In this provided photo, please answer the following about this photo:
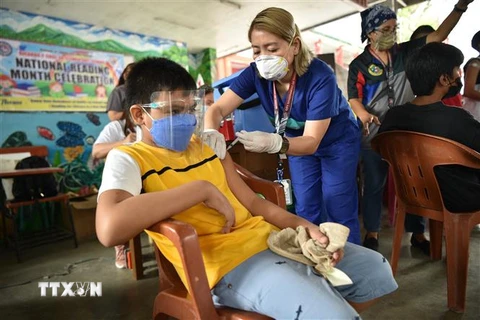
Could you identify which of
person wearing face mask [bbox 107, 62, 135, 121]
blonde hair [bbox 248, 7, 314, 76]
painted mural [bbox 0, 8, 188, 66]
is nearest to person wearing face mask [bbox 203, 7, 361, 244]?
blonde hair [bbox 248, 7, 314, 76]

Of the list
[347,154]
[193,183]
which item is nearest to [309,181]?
[347,154]

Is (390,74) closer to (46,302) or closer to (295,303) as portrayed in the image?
(295,303)

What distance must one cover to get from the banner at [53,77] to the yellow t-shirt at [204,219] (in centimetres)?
340

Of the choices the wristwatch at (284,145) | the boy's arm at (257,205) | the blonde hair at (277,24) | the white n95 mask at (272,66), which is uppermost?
the blonde hair at (277,24)

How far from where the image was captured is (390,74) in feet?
6.89

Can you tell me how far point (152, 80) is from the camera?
102cm

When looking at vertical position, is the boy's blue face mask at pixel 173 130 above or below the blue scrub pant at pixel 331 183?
above

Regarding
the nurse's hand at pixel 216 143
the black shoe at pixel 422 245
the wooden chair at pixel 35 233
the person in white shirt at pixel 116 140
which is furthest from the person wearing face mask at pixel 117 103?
the black shoe at pixel 422 245

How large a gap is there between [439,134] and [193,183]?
1203 mm

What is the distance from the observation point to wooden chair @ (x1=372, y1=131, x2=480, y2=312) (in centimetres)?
142

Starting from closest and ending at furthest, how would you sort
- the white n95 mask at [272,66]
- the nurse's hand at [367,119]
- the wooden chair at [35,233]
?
1. the white n95 mask at [272,66]
2. the nurse's hand at [367,119]
3. the wooden chair at [35,233]

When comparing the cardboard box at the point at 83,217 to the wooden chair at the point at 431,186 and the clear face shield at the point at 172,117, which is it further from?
the wooden chair at the point at 431,186

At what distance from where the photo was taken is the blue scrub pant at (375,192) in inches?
86.4

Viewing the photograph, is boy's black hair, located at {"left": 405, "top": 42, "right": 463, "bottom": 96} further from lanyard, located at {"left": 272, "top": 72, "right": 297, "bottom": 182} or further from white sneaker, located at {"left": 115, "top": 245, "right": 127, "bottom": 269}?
white sneaker, located at {"left": 115, "top": 245, "right": 127, "bottom": 269}
